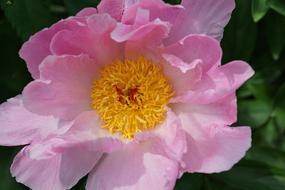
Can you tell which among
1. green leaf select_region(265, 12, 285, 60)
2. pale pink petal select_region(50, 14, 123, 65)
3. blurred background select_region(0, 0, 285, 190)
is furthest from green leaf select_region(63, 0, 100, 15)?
green leaf select_region(265, 12, 285, 60)

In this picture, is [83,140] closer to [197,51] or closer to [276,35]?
[197,51]

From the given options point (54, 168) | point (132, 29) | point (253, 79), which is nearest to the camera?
point (132, 29)

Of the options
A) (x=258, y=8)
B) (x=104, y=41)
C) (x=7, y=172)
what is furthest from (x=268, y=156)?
(x=7, y=172)

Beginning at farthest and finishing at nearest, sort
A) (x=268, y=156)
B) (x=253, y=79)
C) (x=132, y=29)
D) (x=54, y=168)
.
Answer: (x=253, y=79) → (x=268, y=156) → (x=54, y=168) → (x=132, y=29)

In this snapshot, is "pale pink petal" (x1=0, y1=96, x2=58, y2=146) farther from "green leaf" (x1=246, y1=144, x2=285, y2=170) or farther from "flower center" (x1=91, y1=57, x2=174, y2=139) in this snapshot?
"green leaf" (x1=246, y1=144, x2=285, y2=170)

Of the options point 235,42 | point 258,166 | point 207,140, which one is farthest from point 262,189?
point 235,42

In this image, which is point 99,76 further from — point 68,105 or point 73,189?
point 73,189
